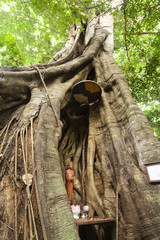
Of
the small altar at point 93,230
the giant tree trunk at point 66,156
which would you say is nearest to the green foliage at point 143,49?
the giant tree trunk at point 66,156

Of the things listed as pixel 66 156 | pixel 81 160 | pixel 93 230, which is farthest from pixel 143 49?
pixel 93 230

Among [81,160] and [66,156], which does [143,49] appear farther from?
[66,156]

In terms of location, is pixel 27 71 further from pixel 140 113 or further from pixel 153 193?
pixel 153 193

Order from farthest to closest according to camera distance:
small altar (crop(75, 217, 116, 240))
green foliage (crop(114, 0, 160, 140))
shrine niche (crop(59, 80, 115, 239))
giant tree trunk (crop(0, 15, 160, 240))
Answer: green foliage (crop(114, 0, 160, 140)), shrine niche (crop(59, 80, 115, 239)), small altar (crop(75, 217, 116, 240)), giant tree trunk (crop(0, 15, 160, 240))

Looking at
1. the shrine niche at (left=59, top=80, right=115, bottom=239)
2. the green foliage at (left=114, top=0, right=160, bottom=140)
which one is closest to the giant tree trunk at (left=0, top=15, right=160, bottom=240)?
the shrine niche at (left=59, top=80, right=115, bottom=239)

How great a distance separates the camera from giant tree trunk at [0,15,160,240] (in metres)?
1.14

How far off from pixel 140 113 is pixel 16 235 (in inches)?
85.8

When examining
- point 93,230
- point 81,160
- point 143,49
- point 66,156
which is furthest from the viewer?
point 143,49

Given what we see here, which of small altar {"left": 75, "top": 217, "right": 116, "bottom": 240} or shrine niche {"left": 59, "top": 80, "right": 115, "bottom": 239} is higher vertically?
shrine niche {"left": 59, "top": 80, "right": 115, "bottom": 239}

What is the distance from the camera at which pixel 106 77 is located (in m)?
3.54

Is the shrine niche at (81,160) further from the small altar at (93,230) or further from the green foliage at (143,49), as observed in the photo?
the green foliage at (143,49)

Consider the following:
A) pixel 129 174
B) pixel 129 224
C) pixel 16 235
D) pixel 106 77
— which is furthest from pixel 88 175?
pixel 106 77

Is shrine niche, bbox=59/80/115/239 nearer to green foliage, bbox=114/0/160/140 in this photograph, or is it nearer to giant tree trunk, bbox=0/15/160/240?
giant tree trunk, bbox=0/15/160/240

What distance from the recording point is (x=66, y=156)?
2779 millimetres
